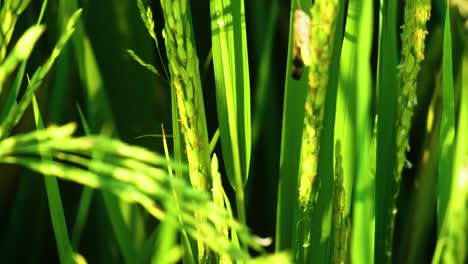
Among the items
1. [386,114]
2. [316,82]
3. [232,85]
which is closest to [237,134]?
[232,85]

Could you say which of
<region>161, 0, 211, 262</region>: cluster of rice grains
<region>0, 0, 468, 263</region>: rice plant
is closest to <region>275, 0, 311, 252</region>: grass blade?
<region>0, 0, 468, 263</region>: rice plant

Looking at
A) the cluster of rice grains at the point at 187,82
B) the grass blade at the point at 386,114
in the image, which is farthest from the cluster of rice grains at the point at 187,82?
the grass blade at the point at 386,114

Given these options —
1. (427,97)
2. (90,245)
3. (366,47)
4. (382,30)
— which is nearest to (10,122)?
(366,47)

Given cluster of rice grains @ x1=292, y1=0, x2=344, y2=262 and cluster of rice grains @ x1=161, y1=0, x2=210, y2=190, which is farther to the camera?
cluster of rice grains @ x1=161, y1=0, x2=210, y2=190

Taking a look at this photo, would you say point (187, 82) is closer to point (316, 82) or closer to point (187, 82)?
point (187, 82)

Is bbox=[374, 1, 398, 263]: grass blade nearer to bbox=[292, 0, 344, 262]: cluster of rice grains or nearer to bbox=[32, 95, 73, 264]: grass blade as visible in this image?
bbox=[292, 0, 344, 262]: cluster of rice grains

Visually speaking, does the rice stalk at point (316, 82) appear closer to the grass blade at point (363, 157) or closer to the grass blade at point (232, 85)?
the grass blade at point (363, 157)

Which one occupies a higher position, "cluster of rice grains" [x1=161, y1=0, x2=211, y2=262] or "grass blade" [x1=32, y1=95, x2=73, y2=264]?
"cluster of rice grains" [x1=161, y1=0, x2=211, y2=262]

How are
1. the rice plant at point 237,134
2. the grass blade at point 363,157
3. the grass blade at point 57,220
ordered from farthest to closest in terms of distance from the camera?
the grass blade at point 57,220, the grass blade at point 363,157, the rice plant at point 237,134
